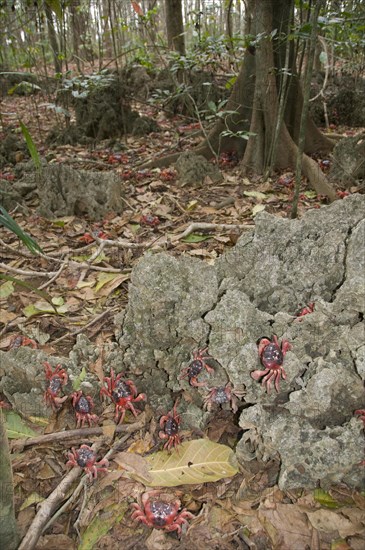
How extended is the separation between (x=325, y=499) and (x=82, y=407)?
119 cm

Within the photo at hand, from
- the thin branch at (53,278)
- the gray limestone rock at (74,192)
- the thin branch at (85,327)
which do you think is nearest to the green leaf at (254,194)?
the gray limestone rock at (74,192)

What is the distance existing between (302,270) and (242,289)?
0.31 meters

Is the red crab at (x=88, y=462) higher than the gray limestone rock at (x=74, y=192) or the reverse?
the reverse

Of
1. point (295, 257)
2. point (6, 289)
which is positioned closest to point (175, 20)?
point (6, 289)

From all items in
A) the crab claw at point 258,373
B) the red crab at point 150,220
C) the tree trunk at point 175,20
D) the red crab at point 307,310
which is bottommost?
the red crab at point 150,220

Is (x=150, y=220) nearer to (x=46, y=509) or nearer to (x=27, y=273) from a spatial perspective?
(x=27, y=273)

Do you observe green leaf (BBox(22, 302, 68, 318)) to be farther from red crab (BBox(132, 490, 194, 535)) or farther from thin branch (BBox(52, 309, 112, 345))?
red crab (BBox(132, 490, 194, 535))

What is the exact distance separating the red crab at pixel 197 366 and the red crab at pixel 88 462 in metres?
0.55

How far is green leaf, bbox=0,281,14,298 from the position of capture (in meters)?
3.54

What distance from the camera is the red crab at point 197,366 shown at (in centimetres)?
211

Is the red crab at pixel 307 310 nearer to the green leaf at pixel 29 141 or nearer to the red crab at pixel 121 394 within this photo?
the red crab at pixel 121 394

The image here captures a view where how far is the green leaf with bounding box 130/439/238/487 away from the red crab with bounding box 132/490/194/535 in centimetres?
13

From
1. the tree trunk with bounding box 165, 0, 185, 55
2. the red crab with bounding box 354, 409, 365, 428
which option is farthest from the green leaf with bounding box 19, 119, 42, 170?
the tree trunk with bounding box 165, 0, 185, 55

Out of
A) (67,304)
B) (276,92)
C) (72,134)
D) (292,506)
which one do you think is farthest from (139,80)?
(292,506)
